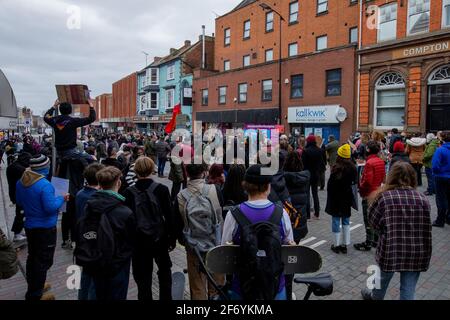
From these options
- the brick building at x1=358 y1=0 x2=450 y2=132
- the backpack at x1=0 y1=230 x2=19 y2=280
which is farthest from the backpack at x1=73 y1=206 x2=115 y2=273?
the brick building at x1=358 y1=0 x2=450 y2=132

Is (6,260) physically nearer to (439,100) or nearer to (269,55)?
(439,100)

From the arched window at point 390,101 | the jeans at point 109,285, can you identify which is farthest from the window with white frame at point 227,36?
the jeans at point 109,285

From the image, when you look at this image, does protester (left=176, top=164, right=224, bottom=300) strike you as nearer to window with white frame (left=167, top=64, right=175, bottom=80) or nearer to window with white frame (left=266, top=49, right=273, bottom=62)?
window with white frame (left=266, top=49, right=273, bottom=62)

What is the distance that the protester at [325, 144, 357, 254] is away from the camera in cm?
Answer: 541

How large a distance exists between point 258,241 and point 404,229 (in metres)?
1.79

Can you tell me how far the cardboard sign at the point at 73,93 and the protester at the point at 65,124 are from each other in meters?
0.10

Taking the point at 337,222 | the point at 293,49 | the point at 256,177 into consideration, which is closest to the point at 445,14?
the point at 293,49

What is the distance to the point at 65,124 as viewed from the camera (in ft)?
17.0

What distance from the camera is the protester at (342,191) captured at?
5.41m

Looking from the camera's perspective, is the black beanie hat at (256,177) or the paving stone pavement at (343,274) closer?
the black beanie hat at (256,177)

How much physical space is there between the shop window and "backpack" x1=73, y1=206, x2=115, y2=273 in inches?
930

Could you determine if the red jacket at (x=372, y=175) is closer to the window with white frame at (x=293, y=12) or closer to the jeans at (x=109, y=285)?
the jeans at (x=109, y=285)

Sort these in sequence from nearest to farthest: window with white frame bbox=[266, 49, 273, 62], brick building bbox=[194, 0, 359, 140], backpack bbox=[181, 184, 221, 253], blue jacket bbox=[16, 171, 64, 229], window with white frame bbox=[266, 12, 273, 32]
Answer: backpack bbox=[181, 184, 221, 253] → blue jacket bbox=[16, 171, 64, 229] → brick building bbox=[194, 0, 359, 140] → window with white frame bbox=[266, 12, 273, 32] → window with white frame bbox=[266, 49, 273, 62]
